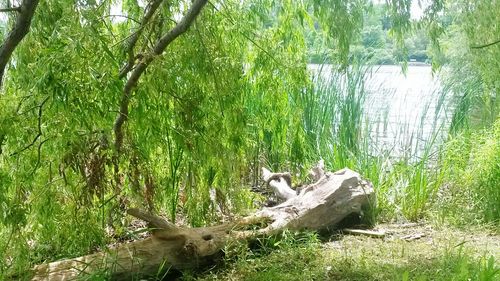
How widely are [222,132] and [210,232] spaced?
542 mm

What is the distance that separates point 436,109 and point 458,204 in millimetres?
1258

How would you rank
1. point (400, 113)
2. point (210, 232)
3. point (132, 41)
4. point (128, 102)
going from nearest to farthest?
point (128, 102) < point (132, 41) < point (210, 232) < point (400, 113)

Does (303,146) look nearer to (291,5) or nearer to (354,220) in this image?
(354,220)

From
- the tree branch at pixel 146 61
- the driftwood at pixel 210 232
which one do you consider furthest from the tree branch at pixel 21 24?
the driftwood at pixel 210 232

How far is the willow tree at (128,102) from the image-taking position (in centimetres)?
214

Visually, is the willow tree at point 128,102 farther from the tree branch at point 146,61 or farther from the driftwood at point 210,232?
the driftwood at point 210,232

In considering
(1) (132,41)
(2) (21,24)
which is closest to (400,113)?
(1) (132,41)

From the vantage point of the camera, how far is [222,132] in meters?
3.11

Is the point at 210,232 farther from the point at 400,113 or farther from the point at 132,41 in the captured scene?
the point at 400,113

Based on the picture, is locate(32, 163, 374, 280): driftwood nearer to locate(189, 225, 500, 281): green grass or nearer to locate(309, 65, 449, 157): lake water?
locate(189, 225, 500, 281): green grass

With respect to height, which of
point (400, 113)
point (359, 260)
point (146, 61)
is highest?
point (146, 61)

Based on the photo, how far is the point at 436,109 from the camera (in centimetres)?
537

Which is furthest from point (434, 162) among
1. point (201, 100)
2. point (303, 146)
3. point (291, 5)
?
point (201, 100)

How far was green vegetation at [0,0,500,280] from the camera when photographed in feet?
7.45
